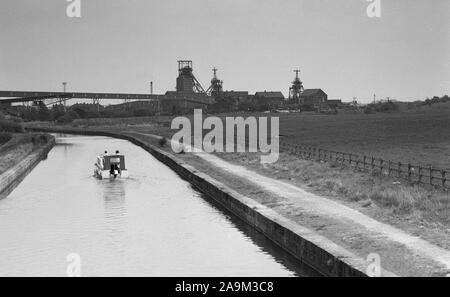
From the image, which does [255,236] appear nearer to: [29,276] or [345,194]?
[345,194]

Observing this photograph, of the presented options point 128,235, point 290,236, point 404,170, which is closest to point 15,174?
point 128,235

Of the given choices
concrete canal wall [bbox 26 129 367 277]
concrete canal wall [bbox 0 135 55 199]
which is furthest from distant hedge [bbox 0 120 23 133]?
concrete canal wall [bbox 26 129 367 277]

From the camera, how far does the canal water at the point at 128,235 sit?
20.0 meters

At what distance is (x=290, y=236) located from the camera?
21.1m

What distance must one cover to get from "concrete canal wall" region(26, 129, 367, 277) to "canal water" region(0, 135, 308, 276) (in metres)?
0.40

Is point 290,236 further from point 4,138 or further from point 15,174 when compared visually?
point 4,138

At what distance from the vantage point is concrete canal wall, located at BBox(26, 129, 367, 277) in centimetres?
1653

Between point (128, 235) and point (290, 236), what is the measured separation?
705 centimetres

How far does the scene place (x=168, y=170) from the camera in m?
54.1

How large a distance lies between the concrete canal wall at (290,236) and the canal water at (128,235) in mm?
405

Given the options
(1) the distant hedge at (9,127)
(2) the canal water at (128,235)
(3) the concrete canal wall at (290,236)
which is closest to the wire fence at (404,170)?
(3) the concrete canal wall at (290,236)

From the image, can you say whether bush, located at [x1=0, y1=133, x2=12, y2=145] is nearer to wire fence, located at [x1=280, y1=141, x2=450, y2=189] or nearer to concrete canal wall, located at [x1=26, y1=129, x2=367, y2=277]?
wire fence, located at [x1=280, y1=141, x2=450, y2=189]
